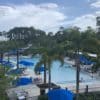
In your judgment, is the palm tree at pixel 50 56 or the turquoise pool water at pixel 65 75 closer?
the palm tree at pixel 50 56

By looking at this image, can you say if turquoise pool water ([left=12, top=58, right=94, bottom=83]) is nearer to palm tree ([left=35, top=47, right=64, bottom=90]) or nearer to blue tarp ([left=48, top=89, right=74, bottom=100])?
palm tree ([left=35, top=47, right=64, bottom=90])

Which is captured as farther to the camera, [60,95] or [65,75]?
[65,75]

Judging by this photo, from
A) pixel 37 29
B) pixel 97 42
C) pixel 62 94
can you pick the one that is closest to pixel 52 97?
pixel 62 94

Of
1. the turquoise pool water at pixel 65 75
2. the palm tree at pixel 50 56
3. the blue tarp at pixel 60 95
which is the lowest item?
the turquoise pool water at pixel 65 75

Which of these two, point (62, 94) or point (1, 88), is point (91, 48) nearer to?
point (62, 94)

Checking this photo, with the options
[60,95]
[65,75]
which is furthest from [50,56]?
[65,75]

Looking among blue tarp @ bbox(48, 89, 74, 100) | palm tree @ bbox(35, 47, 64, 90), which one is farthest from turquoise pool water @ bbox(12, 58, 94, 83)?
blue tarp @ bbox(48, 89, 74, 100)

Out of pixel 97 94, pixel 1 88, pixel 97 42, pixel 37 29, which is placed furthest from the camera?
pixel 37 29

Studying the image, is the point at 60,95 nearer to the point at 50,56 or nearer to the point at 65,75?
the point at 50,56

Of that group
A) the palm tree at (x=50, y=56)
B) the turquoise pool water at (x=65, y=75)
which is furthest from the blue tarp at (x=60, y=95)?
the turquoise pool water at (x=65, y=75)

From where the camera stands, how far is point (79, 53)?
21.1 metres

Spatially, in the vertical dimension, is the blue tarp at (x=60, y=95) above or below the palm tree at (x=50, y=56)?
below

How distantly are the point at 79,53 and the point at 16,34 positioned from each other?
279 feet

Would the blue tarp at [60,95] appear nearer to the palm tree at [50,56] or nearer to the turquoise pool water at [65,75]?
the palm tree at [50,56]
